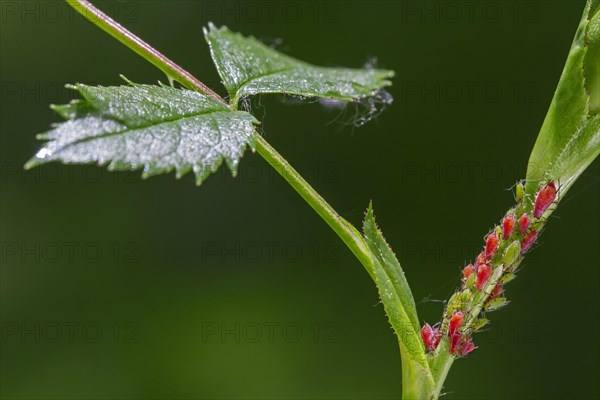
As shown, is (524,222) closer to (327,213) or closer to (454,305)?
(454,305)

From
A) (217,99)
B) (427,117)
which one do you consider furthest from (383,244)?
(427,117)

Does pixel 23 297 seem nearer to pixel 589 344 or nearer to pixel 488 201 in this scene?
pixel 488 201

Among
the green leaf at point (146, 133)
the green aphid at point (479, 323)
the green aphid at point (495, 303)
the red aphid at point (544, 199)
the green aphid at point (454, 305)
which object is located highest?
the green leaf at point (146, 133)

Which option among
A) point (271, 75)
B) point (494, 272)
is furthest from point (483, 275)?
point (271, 75)

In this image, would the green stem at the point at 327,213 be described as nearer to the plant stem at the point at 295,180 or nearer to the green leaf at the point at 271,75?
the plant stem at the point at 295,180

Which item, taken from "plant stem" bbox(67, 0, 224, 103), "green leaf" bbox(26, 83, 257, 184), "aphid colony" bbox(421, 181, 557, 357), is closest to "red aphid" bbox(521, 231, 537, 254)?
"aphid colony" bbox(421, 181, 557, 357)

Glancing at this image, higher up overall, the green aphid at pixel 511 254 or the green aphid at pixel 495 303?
the green aphid at pixel 511 254

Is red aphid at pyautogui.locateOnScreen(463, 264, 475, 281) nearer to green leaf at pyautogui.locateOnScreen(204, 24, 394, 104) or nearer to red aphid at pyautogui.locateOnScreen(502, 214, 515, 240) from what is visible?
red aphid at pyautogui.locateOnScreen(502, 214, 515, 240)

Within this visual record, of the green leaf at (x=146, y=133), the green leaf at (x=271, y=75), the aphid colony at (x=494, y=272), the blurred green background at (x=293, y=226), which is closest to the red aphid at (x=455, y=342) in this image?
the aphid colony at (x=494, y=272)
